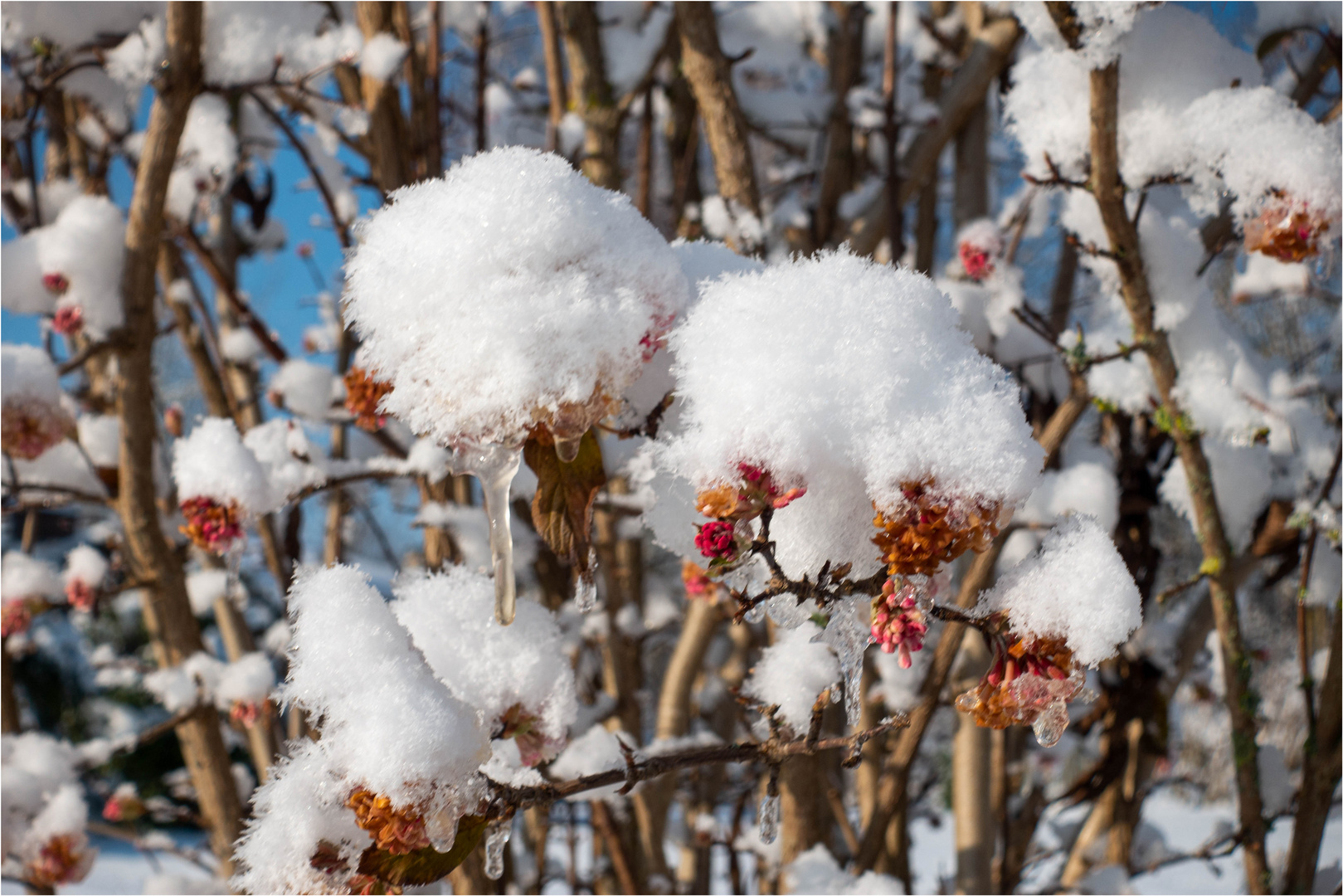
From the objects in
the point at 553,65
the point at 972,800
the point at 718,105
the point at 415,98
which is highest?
the point at 553,65

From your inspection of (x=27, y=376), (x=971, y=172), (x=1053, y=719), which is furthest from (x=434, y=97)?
(x=1053, y=719)

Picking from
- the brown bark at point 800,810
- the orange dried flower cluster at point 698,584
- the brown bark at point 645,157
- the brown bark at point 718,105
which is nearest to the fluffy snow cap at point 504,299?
the orange dried flower cluster at point 698,584

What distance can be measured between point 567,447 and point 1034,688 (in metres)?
0.30

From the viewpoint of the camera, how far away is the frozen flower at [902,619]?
48cm

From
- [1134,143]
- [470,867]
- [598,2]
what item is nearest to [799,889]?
[470,867]

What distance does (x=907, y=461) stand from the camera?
0.45 metres

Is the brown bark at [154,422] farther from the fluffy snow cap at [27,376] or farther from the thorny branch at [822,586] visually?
the thorny branch at [822,586]

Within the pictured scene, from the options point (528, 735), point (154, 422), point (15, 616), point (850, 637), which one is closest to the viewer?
point (850, 637)

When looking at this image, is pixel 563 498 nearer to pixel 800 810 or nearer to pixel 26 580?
pixel 800 810

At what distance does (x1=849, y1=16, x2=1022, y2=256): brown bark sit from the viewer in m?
1.68

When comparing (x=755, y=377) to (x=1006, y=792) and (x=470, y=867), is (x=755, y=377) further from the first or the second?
(x=1006, y=792)

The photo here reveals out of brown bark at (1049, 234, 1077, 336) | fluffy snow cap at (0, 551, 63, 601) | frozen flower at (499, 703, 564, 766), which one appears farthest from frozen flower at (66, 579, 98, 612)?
brown bark at (1049, 234, 1077, 336)

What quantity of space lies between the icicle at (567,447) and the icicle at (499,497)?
2 cm

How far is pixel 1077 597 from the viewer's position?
50 cm
